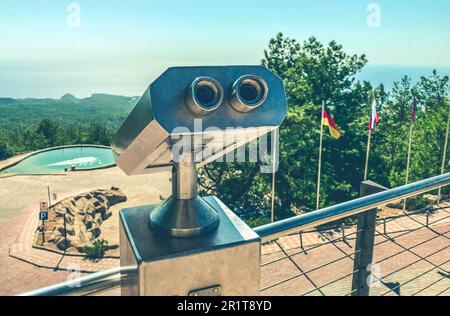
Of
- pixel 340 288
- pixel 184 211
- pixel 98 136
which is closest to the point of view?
pixel 184 211

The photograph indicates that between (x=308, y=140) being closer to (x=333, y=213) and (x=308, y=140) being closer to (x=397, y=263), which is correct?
(x=397, y=263)

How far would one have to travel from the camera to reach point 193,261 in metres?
1.21

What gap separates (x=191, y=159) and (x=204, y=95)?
0.30 metres

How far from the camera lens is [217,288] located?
125 cm

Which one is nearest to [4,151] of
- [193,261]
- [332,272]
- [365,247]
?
[332,272]

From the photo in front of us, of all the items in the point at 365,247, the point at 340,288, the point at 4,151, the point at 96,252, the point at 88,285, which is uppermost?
the point at 88,285

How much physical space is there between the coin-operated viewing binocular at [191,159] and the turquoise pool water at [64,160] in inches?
1126

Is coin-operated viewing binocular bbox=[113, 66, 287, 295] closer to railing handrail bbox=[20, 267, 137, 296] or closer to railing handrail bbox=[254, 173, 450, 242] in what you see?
railing handrail bbox=[20, 267, 137, 296]

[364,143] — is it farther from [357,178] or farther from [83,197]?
[83,197]

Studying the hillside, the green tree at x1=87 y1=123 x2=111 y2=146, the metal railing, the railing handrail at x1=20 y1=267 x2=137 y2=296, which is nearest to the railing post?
the metal railing

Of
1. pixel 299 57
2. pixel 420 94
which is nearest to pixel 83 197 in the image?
pixel 299 57

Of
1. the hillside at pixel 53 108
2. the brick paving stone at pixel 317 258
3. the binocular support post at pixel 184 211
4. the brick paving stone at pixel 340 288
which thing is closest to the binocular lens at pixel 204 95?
the binocular support post at pixel 184 211
